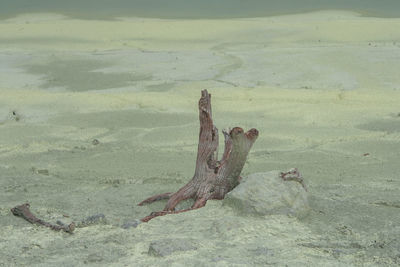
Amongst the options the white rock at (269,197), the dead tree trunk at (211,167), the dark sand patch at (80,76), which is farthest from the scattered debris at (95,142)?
the dark sand patch at (80,76)

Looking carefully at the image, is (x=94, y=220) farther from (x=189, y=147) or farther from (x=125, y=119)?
(x=125, y=119)

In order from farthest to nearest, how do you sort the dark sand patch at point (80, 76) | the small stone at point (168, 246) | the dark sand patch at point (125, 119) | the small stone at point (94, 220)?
the dark sand patch at point (80, 76)
the dark sand patch at point (125, 119)
the small stone at point (94, 220)
the small stone at point (168, 246)

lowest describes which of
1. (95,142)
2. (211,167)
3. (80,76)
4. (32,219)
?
(32,219)

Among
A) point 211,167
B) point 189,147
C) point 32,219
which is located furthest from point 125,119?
point 32,219

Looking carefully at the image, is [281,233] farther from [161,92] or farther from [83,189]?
[161,92]

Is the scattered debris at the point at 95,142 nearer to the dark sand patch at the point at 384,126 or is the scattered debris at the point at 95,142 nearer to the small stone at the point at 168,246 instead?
the dark sand patch at the point at 384,126
